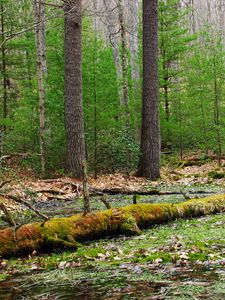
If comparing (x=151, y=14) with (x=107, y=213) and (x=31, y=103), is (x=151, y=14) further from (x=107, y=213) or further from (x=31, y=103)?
(x=107, y=213)

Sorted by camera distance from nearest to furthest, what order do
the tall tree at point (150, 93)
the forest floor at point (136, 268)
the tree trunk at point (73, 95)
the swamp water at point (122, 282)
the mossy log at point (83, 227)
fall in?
1. the swamp water at point (122, 282)
2. the forest floor at point (136, 268)
3. the mossy log at point (83, 227)
4. the tree trunk at point (73, 95)
5. the tall tree at point (150, 93)

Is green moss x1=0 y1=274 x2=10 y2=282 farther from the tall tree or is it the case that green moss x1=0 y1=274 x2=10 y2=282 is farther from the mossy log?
the tall tree

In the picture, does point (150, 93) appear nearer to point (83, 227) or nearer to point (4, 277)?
point (83, 227)

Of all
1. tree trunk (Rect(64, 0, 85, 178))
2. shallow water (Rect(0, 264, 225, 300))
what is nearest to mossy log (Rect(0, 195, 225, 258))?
shallow water (Rect(0, 264, 225, 300))

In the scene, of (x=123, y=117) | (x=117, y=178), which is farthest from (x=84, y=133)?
(x=123, y=117)

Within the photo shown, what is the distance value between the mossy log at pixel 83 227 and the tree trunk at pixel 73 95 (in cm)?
654

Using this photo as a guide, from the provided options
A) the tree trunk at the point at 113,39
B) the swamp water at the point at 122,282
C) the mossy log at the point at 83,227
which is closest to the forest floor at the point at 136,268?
the swamp water at the point at 122,282

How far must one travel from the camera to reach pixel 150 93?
49.1ft

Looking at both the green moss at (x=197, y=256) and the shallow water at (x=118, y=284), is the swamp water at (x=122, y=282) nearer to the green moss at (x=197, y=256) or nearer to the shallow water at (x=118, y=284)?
the shallow water at (x=118, y=284)

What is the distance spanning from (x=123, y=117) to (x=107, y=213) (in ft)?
39.4

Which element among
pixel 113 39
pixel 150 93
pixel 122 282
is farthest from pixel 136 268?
pixel 113 39

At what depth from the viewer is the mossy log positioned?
518 cm

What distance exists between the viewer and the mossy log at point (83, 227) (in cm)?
518

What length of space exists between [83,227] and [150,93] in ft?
31.8
